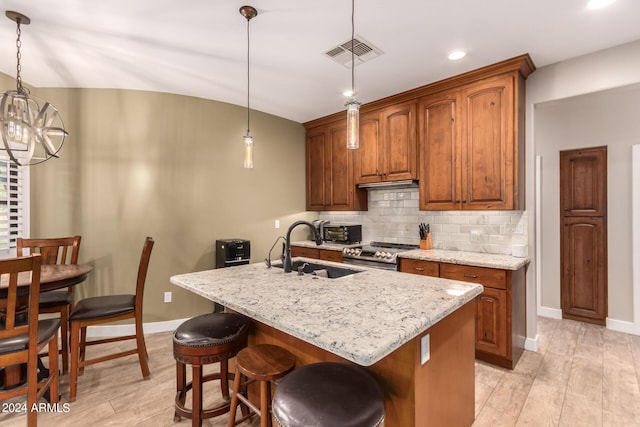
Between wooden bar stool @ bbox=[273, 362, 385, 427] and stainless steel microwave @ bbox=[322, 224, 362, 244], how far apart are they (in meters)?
2.70

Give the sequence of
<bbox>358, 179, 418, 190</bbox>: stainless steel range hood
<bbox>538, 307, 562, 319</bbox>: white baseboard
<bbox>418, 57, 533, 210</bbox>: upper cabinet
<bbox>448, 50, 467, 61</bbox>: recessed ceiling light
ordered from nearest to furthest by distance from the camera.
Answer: <bbox>448, 50, 467, 61</bbox>: recessed ceiling light < <bbox>418, 57, 533, 210</bbox>: upper cabinet < <bbox>358, 179, 418, 190</bbox>: stainless steel range hood < <bbox>538, 307, 562, 319</bbox>: white baseboard

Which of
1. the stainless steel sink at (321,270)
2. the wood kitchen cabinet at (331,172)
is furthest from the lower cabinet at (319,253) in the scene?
the stainless steel sink at (321,270)

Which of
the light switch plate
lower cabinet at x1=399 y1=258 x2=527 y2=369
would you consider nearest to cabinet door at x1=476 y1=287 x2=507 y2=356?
lower cabinet at x1=399 y1=258 x2=527 y2=369

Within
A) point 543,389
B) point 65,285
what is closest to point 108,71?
point 65,285

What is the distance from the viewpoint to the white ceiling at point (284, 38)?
6.64ft

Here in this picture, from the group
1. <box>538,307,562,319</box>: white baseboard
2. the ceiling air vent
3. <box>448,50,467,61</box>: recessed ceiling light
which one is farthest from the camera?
<box>538,307,562,319</box>: white baseboard

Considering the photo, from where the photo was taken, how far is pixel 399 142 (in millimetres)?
3549

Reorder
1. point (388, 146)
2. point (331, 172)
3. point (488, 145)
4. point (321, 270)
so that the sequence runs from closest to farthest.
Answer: point (321, 270) → point (488, 145) → point (388, 146) → point (331, 172)

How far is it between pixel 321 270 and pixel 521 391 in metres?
1.72

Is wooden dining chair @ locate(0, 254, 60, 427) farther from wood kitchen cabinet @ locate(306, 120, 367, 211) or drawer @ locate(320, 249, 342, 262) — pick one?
wood kitchen cabinet @ locate(306, 120, 367, 211)

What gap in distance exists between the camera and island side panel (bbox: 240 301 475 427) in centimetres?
128

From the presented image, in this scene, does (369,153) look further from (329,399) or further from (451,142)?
(329,399)

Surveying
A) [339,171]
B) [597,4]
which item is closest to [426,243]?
[339,171]

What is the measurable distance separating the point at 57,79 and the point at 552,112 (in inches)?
215
